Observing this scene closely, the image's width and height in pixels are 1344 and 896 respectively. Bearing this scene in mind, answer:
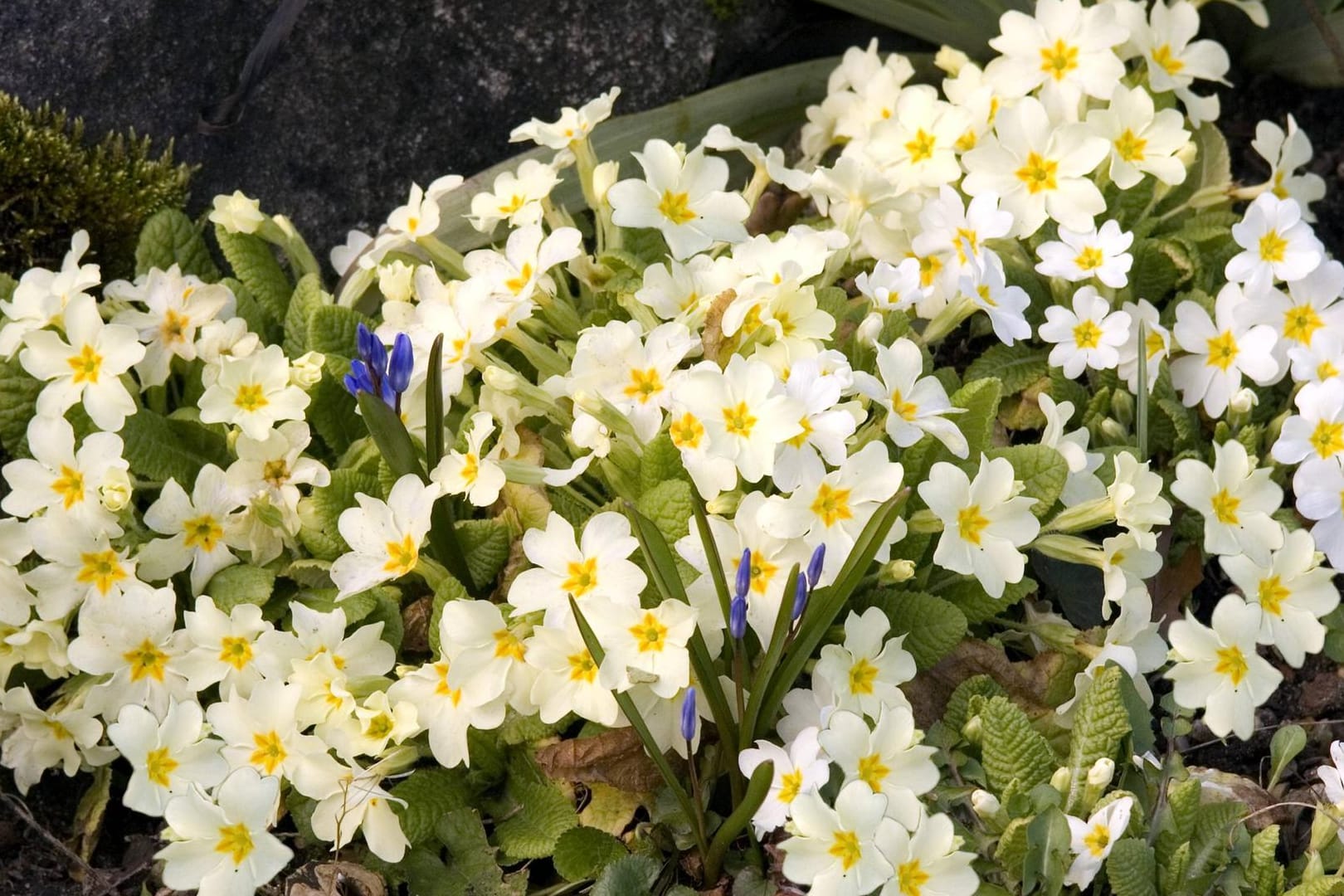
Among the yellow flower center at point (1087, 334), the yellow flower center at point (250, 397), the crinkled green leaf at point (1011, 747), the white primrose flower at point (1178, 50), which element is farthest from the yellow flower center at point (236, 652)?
the white primrose flower at point (1178, 50)

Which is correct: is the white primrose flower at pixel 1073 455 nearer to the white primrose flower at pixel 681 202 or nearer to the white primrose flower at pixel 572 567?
the white primrose flower at pixel 681 202

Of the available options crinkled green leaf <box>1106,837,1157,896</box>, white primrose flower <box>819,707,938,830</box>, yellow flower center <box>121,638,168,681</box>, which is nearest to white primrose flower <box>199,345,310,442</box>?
yellow flower center <box>121,638,168,681</box>

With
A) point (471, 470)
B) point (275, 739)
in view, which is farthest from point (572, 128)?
point (275, 739)

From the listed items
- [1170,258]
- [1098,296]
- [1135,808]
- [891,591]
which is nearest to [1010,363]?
[1098,296]

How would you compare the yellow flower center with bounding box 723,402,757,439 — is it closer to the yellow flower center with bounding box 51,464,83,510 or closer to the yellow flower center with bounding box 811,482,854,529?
the yellow flower center with bounding box 811,482,854,529

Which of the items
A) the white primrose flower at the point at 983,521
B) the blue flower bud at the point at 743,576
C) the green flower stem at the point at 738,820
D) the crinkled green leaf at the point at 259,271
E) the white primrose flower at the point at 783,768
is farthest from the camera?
the crinkled green leaf at the point at 259,271

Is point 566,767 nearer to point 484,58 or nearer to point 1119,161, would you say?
point 1119,161
